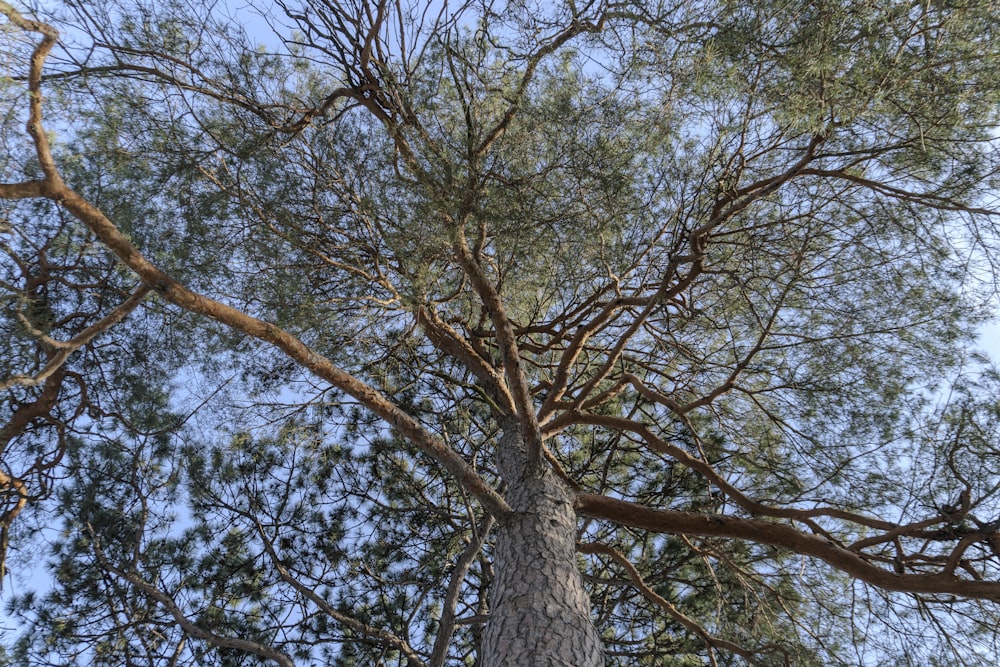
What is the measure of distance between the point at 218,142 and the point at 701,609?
348cm

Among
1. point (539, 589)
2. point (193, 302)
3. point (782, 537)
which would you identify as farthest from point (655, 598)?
point (193, 302)

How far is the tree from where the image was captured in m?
2.55

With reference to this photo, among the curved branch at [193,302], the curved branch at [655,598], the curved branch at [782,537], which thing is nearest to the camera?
the curved branch at [193,302]

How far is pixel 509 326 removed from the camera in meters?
2.92

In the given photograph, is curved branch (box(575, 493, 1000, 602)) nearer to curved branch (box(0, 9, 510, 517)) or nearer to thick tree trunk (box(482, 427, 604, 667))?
thick tree trunk (box(482, 427, 604, 667))

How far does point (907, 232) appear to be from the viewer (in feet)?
9.96

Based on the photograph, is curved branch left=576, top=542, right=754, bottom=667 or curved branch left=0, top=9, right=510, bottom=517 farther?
curved branch left=576, top=542, right=754, bottom=667

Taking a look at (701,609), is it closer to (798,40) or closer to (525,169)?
(525,169)

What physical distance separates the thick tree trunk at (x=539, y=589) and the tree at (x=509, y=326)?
0.04 ft

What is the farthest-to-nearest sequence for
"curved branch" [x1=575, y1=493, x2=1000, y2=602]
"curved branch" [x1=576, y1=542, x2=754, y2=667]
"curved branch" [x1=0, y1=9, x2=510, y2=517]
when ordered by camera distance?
"curved branch" [x1=576, y1=542, x2=754, y2=667] → "curved branch" [x1=575, y1=493, x2=1000, y2=602] → "curved branch" [x1=0, y1=9, x2=510, y2=517]

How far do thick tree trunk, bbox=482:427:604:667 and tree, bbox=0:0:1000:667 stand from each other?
13 millimetres

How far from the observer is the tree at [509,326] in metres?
2.55

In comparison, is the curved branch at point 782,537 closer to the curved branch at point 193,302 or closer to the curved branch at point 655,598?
the curved branch at point 655,598

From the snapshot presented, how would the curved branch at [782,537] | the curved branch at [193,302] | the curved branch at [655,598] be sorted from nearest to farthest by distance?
the curved branch at [193,302] < the curved branch at [782,537] < the curved branch at [655,598]
